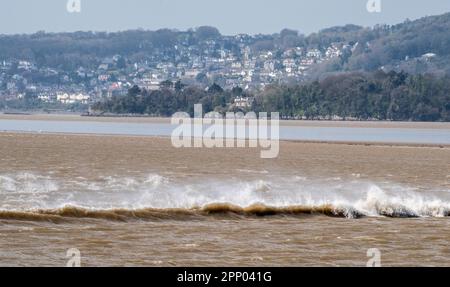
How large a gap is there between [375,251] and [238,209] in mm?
8719

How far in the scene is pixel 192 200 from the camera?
1364 inches

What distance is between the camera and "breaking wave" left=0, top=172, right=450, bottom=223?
31.4 metres

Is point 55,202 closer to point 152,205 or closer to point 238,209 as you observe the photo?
point 152,205

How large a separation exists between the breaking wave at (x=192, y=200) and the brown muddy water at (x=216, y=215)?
4 cm

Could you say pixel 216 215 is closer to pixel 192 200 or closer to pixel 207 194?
pixel 192 200

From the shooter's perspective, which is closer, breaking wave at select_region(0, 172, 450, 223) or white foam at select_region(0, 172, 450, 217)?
breaking wave at select_region(0, 172, 450, 223)

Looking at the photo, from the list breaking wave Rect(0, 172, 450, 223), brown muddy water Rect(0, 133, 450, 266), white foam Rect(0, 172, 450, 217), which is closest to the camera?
brown muddy water Rect(0, 133, 450, 266)

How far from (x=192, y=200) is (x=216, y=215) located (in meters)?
2.27

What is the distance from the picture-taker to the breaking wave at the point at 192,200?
31.4 m

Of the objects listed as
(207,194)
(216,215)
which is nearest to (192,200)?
(216,215)

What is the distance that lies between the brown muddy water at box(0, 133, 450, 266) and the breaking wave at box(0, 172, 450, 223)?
4 cm
